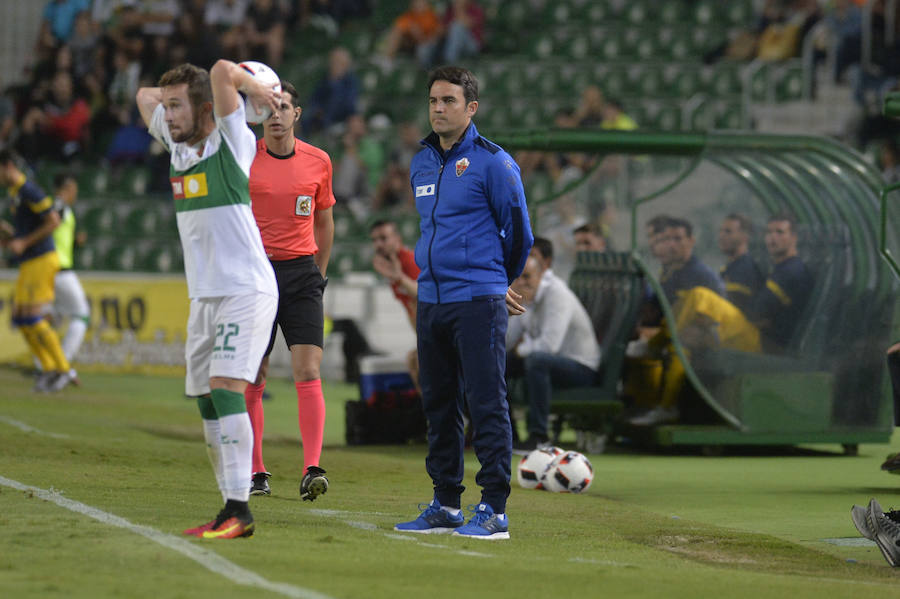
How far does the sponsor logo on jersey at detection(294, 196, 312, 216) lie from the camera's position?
331 inches

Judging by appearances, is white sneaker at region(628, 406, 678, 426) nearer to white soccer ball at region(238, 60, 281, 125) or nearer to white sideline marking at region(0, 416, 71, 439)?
white sideline marking at region(0, 416, 71, 439)

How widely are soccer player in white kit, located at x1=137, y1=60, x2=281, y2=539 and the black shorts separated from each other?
5.99ft

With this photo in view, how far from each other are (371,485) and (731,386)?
3876 millimetres

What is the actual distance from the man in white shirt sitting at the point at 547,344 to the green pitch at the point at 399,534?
Result: 69 centimetres

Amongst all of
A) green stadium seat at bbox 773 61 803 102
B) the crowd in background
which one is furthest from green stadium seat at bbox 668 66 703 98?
green stadium seat at bbox 773 61 803 102

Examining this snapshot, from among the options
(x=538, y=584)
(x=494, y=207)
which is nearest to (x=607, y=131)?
(x=494, y=207)

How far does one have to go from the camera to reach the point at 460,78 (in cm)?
702

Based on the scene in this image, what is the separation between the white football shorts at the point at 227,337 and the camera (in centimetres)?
638

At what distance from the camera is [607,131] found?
12.0 metres

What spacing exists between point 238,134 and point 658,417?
6.71m

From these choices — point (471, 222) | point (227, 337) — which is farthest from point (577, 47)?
point (227, 337)

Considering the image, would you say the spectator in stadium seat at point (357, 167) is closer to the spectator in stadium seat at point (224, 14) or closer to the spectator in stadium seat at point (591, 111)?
the spectator in stadium seat at point (591, 111)

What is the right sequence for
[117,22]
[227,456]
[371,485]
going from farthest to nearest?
1. [117,22]
2. [371,485]
3. [227,456]

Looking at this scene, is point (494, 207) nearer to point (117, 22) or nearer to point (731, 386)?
point (731, 386)
